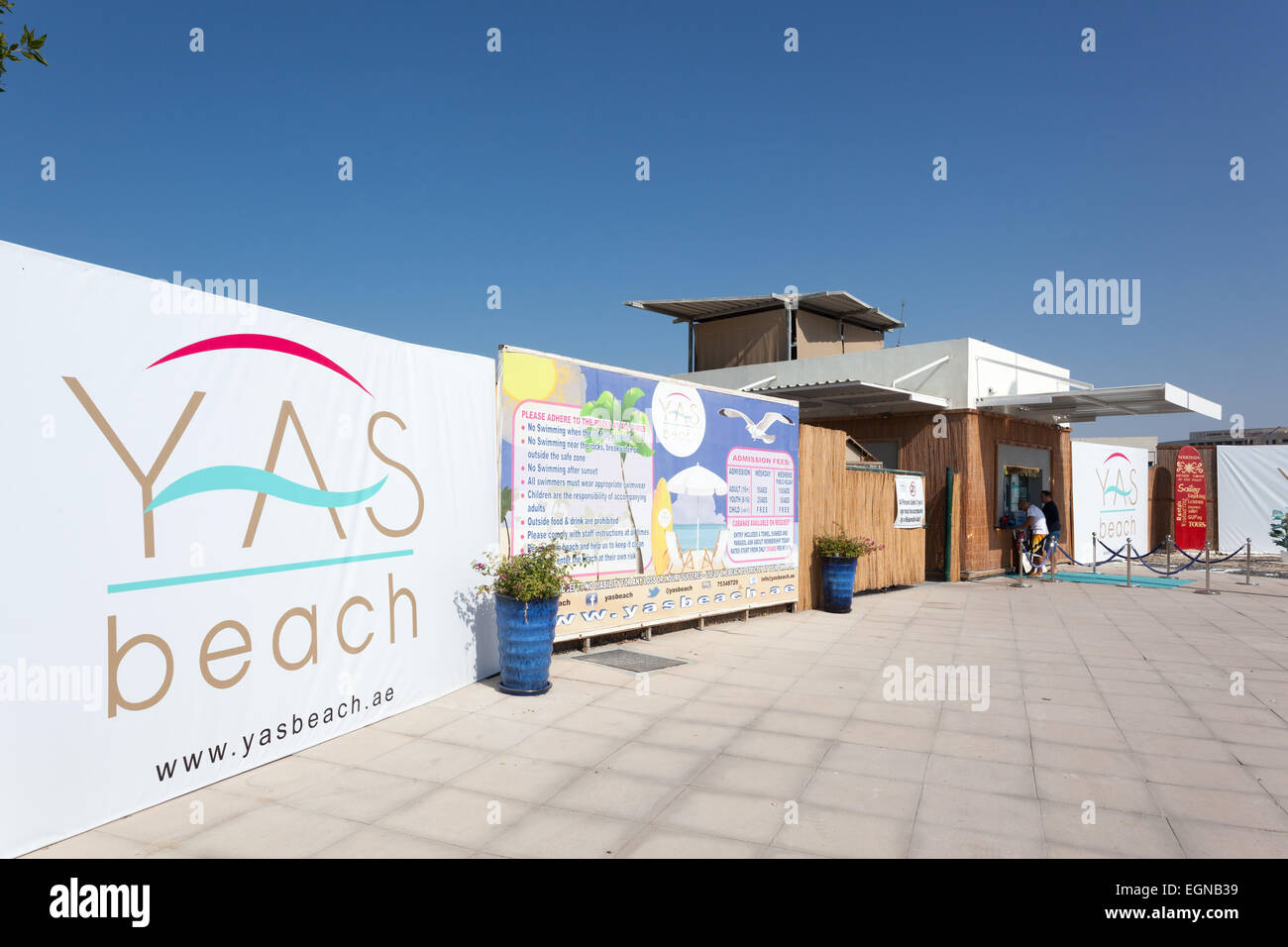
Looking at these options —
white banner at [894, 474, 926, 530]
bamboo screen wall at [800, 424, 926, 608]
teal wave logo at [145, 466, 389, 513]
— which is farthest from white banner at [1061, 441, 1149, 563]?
teal wave logo at [145, 466, 389, 513]

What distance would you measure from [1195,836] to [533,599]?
4536 millimetres

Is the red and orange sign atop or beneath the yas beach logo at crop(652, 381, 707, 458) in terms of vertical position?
beneath

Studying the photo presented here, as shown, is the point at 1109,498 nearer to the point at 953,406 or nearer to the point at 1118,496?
the point at 1118,496

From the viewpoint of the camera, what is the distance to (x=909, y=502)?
548 inches

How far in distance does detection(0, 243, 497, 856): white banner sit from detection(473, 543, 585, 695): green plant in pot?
20.3 inches

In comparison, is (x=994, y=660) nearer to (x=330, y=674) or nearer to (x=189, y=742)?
(x=330, y=674)

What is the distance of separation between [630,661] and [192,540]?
174 inches

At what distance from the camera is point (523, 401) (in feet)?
23.8

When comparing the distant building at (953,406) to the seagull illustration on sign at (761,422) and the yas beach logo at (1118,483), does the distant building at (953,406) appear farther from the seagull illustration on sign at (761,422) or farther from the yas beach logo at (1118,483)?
the seagull illustration on sign at (761,422)

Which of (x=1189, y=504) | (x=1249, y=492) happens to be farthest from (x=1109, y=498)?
(x=1249, y=492)

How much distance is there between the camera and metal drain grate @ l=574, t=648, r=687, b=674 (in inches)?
295

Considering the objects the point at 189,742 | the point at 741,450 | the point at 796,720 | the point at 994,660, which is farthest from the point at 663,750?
the point at 741,450

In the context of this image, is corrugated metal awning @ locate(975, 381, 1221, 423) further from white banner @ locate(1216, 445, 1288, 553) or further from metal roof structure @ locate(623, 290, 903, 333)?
white banner @ locate(1216, 445, 1288, 553)
